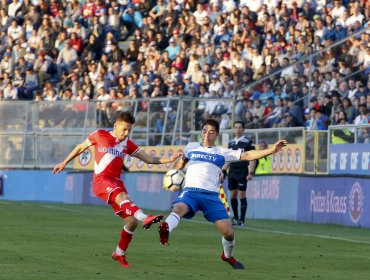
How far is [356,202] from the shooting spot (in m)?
22.9

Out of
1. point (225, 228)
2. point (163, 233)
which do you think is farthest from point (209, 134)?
point (163, 233)

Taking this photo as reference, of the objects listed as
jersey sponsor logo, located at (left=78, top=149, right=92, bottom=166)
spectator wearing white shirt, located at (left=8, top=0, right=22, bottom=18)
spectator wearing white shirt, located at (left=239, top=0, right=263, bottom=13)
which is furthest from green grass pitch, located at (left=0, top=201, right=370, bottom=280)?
spectator wearing white shirt, located at (left=8, top=0, right=22, bottom=18)

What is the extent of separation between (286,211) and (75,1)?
18968 mm

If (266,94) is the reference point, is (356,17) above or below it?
above

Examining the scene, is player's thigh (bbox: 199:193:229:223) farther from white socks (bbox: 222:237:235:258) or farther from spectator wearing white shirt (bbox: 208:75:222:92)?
spectator wearing white shirt (bbox: 208:75:222:92)

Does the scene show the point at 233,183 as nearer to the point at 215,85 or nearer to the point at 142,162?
the point at 142,162

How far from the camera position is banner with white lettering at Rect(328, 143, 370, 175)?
23406 mm

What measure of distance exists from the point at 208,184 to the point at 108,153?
1.48 meters

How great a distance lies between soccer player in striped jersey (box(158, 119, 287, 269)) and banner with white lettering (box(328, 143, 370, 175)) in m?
9.46

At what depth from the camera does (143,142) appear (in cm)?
3219

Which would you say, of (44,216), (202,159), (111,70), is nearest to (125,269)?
(202,159)

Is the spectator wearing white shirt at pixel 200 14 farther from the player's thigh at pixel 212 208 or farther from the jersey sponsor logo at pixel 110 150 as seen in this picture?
the player's thigh at pixel 212 208

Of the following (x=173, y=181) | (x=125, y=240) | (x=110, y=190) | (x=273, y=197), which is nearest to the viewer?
(x=125, y=240)

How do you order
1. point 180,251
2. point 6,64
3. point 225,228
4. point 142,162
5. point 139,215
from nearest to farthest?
point 225,228
point 139,215
point 180,251
point 142,162
point 6,64
